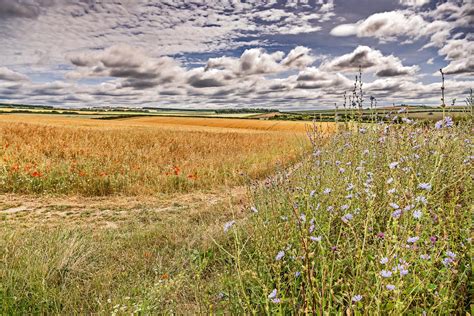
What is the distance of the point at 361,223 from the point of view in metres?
2.65

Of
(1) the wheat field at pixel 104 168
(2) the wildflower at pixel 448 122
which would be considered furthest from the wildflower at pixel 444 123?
(1) the wheat field at pixel 104 168

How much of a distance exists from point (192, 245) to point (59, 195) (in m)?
4.87

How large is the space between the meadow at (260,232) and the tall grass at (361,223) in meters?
0.02

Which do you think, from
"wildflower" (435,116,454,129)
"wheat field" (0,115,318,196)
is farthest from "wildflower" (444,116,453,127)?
"wheat field" (0,115,318,196)

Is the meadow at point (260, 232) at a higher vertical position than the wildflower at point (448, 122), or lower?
lower

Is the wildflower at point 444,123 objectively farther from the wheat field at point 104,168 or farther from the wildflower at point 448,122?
the wheat field at point 104,168

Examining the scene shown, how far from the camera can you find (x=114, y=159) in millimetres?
10273

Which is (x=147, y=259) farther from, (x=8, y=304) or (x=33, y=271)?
(x=8, y=304)

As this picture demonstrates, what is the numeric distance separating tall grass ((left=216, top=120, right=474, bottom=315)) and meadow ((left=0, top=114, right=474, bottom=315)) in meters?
0.02

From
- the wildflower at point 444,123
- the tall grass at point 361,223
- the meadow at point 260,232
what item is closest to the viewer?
the meadow at point 260,232

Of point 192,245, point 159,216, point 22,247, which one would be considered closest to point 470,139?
point 192,245

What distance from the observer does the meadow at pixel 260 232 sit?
5.94 feet

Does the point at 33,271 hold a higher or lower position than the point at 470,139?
lower

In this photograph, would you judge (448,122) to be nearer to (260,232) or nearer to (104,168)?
(260,232)
